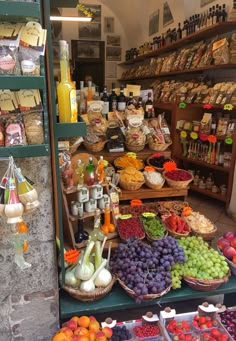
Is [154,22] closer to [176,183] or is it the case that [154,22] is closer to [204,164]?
[204,164]

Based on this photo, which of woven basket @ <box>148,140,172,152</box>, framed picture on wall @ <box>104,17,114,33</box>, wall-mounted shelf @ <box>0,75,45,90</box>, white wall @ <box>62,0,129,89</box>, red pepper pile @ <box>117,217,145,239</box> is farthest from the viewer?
framed picture on wall @ <box>104,17,114,33</box>

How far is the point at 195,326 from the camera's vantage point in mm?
1802

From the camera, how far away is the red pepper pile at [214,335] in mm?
1727

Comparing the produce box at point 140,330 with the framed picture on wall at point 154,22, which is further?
the framed picture on wall at point 154,22

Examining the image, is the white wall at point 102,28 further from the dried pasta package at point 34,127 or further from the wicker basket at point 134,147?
the dried pasta package at point 34,127

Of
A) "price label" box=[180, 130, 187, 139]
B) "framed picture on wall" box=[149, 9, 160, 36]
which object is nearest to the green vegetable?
"price label" box=[180, 130, 187, 139]

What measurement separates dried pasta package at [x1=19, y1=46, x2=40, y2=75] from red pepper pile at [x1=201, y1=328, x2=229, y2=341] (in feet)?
5.50

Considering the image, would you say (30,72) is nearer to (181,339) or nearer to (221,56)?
(181,339)

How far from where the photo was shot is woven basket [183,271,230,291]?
6.23 feet

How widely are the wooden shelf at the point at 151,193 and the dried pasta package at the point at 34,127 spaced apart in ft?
5.11

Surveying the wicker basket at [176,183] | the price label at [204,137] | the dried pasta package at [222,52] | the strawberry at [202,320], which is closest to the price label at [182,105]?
the price label at [204,137]

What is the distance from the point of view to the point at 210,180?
4613 millimetres

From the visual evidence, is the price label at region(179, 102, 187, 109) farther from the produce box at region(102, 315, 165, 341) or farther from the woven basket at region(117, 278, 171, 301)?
the produce box at region(102, 315, 165, 341)

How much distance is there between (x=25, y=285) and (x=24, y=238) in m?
0.29
